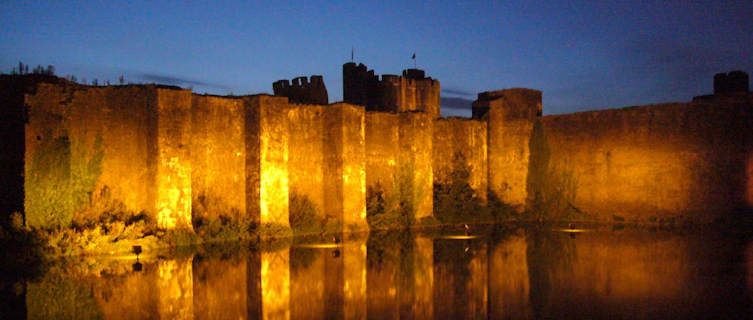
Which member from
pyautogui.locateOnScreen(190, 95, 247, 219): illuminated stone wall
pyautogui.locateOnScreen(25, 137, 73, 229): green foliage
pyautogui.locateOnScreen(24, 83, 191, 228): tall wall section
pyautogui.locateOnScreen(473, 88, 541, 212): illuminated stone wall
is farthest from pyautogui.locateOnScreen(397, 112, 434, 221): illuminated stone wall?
pyautogui.locateOnScreen(25, 137, 73, 229): green foliage

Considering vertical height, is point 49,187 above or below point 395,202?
above

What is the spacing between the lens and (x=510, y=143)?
22.2 meters

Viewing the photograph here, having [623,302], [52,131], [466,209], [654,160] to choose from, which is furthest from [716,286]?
[52,131]

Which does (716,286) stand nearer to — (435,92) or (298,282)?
(298,282)

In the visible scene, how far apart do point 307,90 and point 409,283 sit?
562 inches

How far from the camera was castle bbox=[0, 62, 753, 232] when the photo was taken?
1379 centimetres

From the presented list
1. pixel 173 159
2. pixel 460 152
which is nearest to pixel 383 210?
pixel 460 152

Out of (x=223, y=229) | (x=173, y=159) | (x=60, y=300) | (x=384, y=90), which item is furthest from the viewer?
(x=384, y=90)

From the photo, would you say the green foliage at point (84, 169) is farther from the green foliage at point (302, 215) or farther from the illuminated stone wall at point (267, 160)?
the green foliage at point (302, 215)

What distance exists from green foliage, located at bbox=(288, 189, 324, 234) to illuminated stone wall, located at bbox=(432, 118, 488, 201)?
17.1 ft

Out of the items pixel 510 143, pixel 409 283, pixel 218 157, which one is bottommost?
pixel 409 283

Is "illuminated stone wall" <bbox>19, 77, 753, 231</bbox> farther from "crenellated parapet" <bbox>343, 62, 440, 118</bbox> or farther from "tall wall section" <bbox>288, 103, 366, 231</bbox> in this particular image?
"crenellated parapet" <bbox>343, 62, 440, 118</bbox>

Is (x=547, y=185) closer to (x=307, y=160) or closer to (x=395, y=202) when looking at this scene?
(x=395, y=202)

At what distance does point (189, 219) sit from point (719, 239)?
12792 mm
